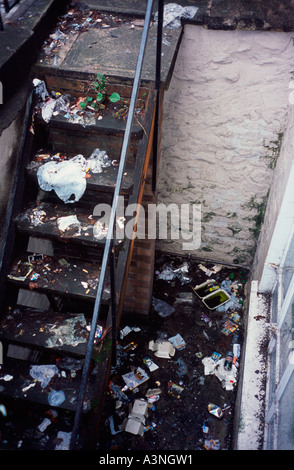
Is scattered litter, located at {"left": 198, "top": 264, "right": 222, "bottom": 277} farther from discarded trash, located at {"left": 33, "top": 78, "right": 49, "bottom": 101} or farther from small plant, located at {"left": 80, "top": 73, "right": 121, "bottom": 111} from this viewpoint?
discarded trash, located at {"left": 33, "top": 78, "right": 49, "bottom": 101}

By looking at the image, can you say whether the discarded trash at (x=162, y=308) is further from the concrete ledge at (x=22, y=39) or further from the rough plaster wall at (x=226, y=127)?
the concrete ledge at (x=22, y=39)

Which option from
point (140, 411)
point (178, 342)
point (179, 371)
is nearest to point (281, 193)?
point (178, 342)

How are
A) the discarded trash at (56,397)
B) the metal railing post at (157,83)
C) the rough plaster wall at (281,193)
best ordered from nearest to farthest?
1. the metal railing post at (157,83)
2. the discarded trash at (56,397)
3. the rough plaster wall at (281,193)

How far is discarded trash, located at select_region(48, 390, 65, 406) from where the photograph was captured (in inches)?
107

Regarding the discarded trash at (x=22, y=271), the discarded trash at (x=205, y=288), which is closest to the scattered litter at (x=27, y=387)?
the discarded trash at (x=22, y=271)

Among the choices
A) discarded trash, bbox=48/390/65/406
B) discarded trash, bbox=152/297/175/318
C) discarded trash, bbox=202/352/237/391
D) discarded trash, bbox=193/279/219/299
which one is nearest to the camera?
discarded trash, bbox=48/390/65/406

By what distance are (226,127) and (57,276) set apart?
7.26ft

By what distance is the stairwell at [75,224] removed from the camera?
2.82 m

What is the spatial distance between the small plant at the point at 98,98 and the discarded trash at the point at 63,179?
19.7 inches

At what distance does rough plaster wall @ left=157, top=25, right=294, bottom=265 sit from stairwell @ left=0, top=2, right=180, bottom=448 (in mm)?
455

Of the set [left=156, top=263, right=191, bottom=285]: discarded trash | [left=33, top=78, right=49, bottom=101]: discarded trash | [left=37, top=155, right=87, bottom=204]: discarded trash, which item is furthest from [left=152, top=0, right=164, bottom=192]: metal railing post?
[left=156, top=263, right=191, bottom=285]: discarded trash

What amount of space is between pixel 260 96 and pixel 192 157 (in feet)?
3.03

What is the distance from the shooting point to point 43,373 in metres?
2.90
